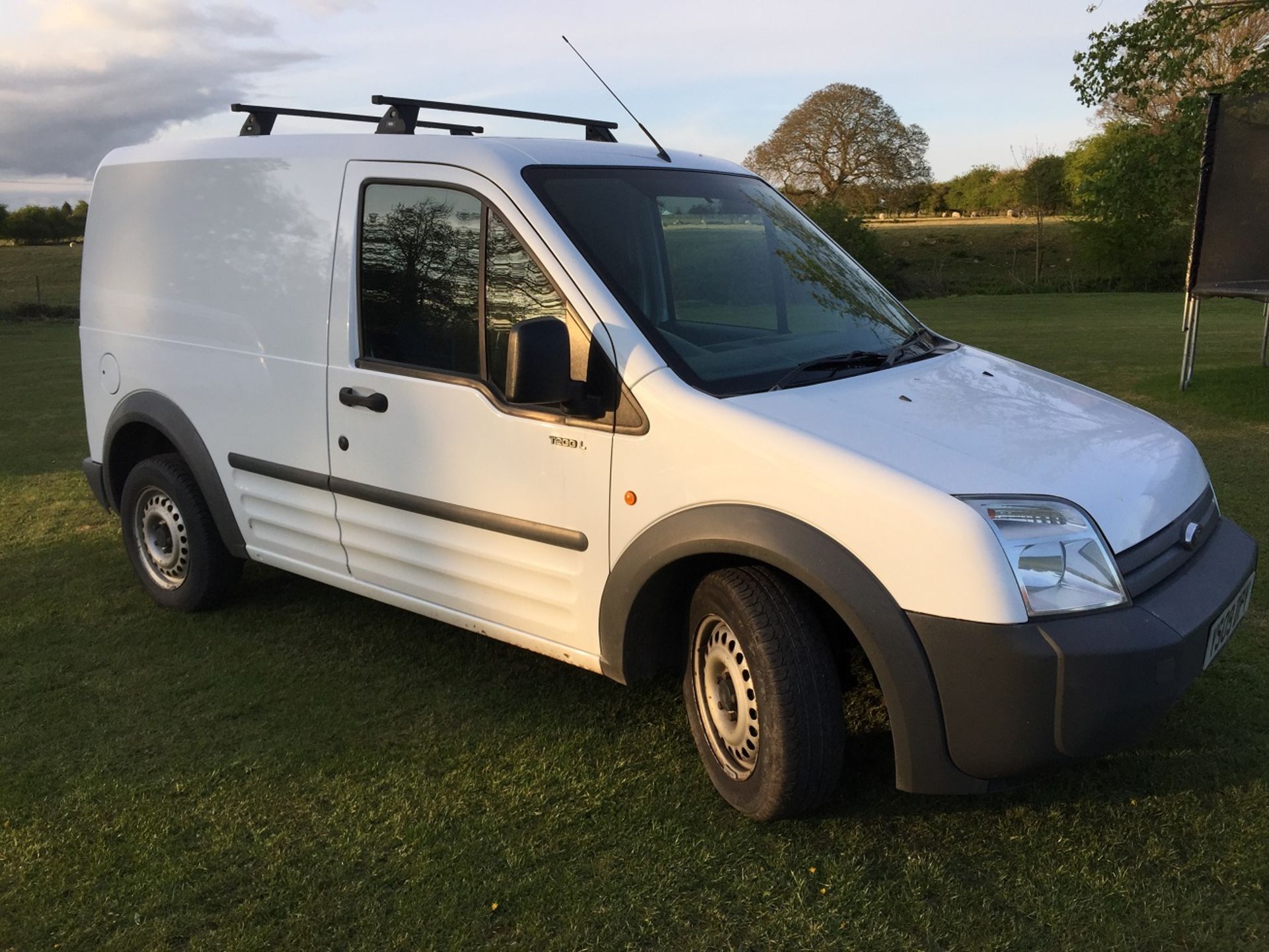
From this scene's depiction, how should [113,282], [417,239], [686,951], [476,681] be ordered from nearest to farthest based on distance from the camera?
[686,951]
[417,239]
[476,681]
[113,282]

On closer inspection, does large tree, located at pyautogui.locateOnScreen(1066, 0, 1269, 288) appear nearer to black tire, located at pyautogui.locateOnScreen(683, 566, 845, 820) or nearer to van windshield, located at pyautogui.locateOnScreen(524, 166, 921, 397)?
van windshield, located at pyautogui.locateOnScreen(524, 166, 921, 397)

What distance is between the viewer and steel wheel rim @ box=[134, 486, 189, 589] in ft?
16.9

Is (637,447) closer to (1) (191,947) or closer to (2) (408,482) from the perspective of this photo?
(2) (408,482)

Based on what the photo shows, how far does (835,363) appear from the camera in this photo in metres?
3.59

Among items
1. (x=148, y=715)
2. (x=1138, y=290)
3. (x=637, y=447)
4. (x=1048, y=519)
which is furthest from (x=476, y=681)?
(x=1138, y=290)

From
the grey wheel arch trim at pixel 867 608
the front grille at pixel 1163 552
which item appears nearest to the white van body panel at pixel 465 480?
the grey wheel arch trim at pixel 867 608

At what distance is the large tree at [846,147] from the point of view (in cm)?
5356

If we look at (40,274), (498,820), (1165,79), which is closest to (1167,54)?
(1165,79)

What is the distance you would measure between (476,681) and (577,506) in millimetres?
1243

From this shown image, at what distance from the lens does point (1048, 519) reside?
281 cm

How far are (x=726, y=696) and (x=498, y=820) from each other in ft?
2.60

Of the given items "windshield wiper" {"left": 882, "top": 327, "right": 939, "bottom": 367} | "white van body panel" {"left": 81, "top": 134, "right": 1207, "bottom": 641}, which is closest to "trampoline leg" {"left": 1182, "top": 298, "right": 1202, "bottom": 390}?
"windshield wiper" {"left": 882, "top": 327, "right": 939, "bottom": 367}

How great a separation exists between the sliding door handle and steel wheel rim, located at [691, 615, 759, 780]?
4.72 ft

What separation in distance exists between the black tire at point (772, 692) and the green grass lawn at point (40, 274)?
24.4m
